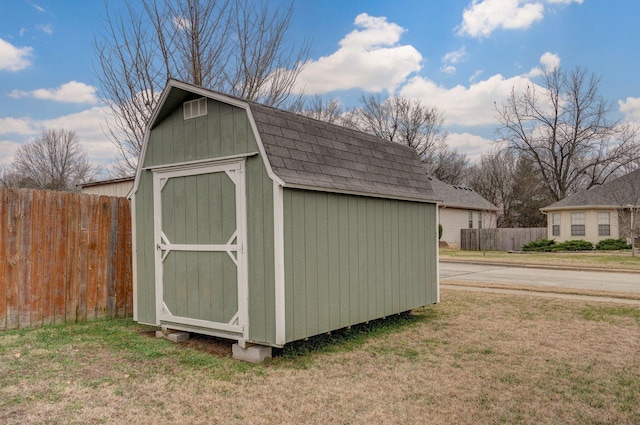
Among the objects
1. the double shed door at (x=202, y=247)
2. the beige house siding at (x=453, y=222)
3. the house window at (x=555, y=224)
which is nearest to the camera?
the double shed door at (x=202, y=247)

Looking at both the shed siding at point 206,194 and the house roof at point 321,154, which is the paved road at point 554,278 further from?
the shed siding at point 206,194

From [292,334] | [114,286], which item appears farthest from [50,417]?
[114,286]

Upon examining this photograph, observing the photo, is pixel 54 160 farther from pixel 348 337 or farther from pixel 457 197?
pixel 348 337

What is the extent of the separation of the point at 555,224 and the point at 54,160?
32.9 metres

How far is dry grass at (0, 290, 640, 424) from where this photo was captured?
11.2 feet

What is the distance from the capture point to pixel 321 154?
215 inches

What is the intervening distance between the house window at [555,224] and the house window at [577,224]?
0.78 metres

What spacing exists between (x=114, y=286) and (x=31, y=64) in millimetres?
8605

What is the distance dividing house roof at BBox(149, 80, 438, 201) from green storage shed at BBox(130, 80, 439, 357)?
2cm

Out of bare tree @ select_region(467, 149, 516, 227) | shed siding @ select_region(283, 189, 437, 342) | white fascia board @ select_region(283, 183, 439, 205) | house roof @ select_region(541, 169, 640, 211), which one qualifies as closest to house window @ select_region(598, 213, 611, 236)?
house roof @ select_region(541, 169, 640, 211)

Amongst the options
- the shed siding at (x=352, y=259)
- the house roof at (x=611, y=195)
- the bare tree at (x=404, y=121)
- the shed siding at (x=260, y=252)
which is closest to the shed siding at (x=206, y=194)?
the shed siding at (x=260, y=252)

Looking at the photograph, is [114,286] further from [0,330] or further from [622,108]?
[622,108]

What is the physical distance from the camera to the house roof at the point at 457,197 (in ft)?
94.2

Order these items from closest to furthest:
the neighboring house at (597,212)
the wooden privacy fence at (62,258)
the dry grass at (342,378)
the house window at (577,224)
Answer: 1. the dry grass at (342,378)
2. the wooden privacy fence at (62,258)
3. the neighboring house at (597,212)
4. the house window at (577,224)
